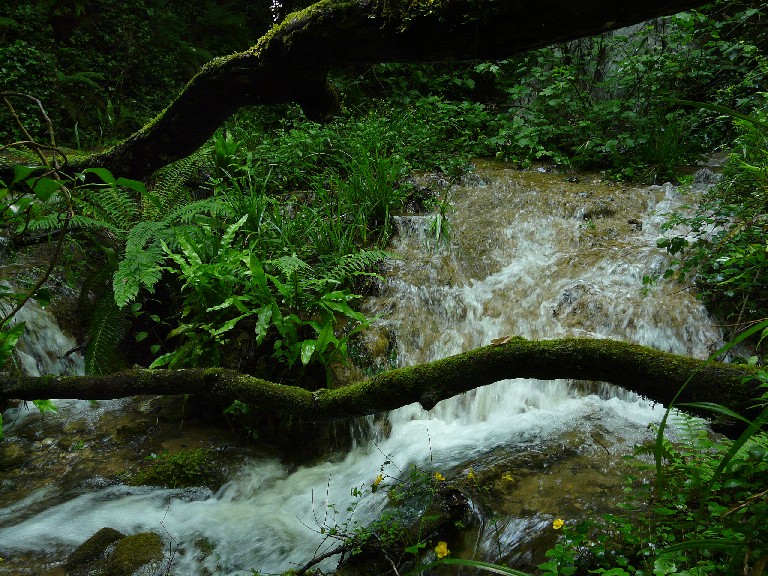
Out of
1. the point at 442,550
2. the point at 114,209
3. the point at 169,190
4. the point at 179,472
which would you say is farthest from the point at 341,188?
the point at 442,550

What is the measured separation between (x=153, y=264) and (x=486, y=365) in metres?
3.31

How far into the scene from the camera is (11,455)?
4.21 metres

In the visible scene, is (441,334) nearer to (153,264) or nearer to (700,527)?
(153,264)

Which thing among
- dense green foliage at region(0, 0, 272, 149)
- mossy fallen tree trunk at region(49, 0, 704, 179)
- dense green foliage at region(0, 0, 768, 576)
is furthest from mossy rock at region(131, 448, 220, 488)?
dense green foliage at region(0, 0, 272, 149)

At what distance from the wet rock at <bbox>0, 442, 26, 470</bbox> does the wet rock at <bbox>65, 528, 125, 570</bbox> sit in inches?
52.7

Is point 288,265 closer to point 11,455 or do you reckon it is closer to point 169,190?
point 169,190

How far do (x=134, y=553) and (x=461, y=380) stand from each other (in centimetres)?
223

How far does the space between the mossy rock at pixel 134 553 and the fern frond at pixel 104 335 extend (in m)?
1.58

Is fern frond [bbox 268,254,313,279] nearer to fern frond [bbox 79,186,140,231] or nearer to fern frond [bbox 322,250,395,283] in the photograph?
fern frond [bbox 322,250,395,283]

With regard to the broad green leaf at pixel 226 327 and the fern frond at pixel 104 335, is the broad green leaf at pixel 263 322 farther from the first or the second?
the fern frond at pixel 104 335

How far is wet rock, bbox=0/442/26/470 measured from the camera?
410cm

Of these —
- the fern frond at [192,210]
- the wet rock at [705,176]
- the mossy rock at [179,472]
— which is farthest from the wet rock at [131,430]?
the wet rock at [705,176]

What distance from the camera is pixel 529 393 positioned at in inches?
178

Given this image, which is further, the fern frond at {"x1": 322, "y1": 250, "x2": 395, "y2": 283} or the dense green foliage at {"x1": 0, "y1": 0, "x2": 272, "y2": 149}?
the dense green foliage at {"x1": 0, "y1": 0, "x2": 272, "y2": 149}
